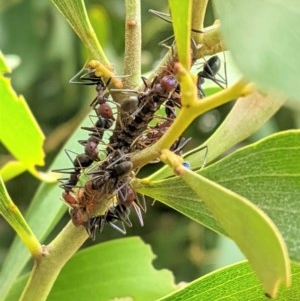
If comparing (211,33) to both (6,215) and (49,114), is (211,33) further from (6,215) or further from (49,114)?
(49,114)

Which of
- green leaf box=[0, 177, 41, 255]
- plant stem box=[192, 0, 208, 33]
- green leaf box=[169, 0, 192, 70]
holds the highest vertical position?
green leaf box=[169, 0, 192, 70]

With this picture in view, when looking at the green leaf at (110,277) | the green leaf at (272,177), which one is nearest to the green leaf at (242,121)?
the green leaf at (272,177)

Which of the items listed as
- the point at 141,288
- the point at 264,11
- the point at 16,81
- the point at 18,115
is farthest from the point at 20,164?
the point at 16,81

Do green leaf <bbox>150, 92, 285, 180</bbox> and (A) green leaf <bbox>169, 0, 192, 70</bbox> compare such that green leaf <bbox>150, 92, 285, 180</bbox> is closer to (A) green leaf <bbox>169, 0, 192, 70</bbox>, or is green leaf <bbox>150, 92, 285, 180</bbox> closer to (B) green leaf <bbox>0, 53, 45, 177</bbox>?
(A) green leaf <bbox>169, 0, 192, 70</bbox>

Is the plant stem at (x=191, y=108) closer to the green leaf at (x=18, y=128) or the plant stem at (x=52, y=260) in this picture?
the plant stem at (x=52, y=260)

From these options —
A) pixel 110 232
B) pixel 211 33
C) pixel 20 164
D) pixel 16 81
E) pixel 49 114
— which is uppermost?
pixel 211 33

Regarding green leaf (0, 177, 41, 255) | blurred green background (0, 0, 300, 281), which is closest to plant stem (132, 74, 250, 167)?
green leaf (0, 177, 41, 255)
